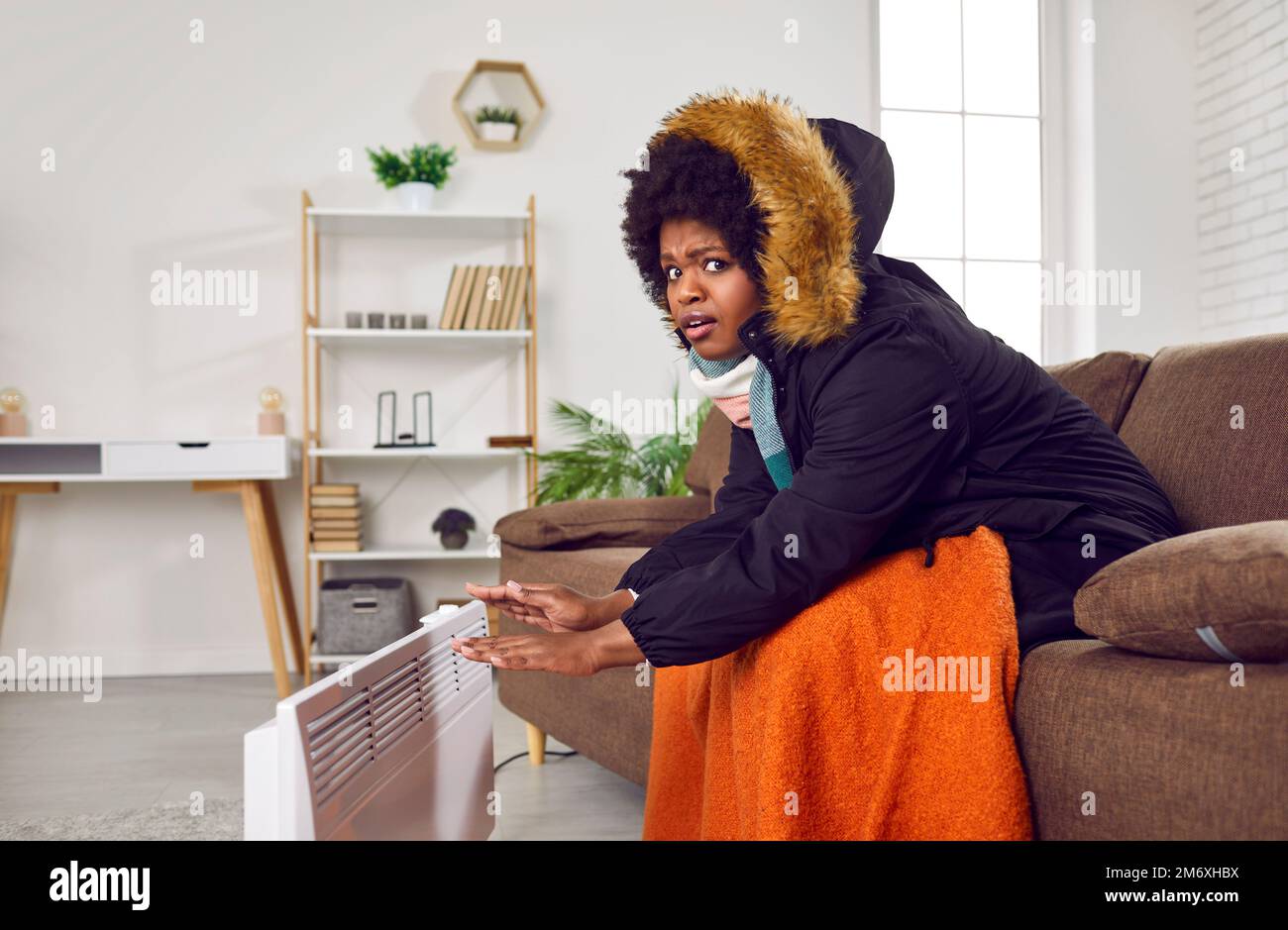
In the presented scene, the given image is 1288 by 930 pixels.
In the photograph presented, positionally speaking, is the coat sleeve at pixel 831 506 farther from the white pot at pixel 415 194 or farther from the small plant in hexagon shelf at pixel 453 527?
the white pot at pixel 415 194

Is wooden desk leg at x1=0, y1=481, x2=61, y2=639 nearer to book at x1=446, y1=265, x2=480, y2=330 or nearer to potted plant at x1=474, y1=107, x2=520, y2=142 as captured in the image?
book at x1=446, y1=265, x2=480, y2=330

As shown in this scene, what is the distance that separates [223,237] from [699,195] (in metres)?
3.00

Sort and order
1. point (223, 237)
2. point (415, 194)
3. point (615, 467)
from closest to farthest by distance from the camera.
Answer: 1. point (615, 467)
2. point (415, 194)
3. point (223, 237)

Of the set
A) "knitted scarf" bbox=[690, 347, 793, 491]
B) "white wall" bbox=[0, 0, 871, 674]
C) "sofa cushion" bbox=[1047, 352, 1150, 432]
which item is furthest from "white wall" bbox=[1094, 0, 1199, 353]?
"knitted scarf" bbox=[690, 347, 793, 491]

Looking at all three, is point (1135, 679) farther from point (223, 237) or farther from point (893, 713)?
point (223, 237)

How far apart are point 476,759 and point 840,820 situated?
0.63 metres

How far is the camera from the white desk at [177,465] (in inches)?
125

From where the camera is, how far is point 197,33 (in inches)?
146

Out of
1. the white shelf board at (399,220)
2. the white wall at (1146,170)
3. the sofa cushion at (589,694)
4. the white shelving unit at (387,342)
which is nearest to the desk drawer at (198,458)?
the white shelving unit at (387,342)

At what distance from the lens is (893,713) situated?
1044 millimetres

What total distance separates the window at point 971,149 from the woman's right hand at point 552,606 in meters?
3.18

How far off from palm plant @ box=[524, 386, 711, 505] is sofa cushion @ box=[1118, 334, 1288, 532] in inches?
67.6

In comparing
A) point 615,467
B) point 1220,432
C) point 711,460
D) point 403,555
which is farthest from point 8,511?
point 1220,432
